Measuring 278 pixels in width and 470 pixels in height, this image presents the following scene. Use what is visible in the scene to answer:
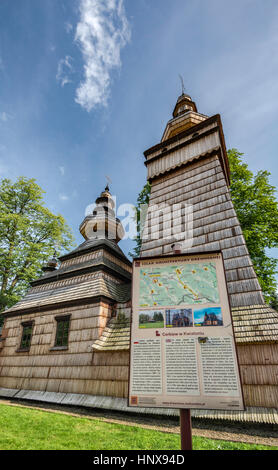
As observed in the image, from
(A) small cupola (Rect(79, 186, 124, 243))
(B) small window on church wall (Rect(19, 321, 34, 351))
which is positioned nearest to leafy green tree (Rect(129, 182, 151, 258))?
(A) small cupola (Rect(79, 186, 124, 243))

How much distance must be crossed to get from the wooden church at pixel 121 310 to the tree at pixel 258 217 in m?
3.79

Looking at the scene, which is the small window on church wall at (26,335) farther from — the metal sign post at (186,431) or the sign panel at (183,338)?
the metal sign post at (186,431)

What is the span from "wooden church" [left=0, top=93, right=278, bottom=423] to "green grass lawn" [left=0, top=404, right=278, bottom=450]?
1999 millimetres

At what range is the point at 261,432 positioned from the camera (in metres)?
5.64

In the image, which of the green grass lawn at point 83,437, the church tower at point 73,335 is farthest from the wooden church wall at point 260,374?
the church tower at point 73,335

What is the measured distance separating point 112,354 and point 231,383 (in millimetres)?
7223

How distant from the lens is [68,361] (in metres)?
10.2

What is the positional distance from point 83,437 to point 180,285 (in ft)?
13.6

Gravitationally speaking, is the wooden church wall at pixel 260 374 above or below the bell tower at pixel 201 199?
below

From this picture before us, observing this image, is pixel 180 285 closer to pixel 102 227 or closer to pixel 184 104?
pixel 102 227

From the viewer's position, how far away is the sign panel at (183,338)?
2.88 m

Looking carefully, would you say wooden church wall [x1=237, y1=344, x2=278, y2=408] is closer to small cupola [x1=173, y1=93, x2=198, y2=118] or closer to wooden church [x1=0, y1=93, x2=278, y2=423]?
wooden church [x1=0, y1=93, x2=278, y2=423]
